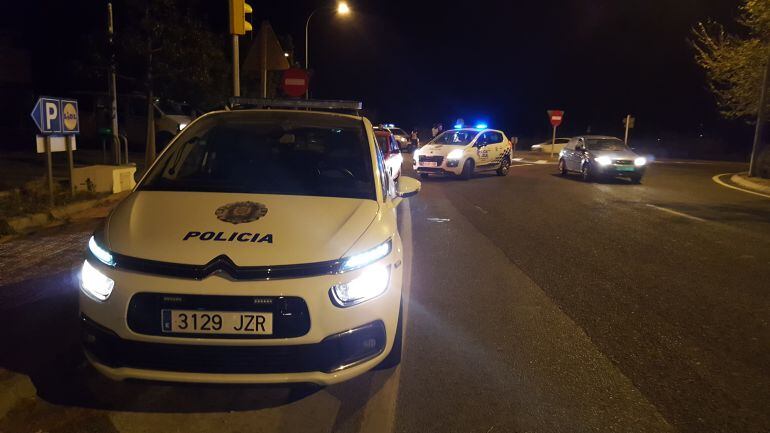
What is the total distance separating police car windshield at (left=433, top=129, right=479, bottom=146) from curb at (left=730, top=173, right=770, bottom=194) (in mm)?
8173

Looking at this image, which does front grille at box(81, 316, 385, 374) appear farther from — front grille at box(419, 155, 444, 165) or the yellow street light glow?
the yellow street light glow

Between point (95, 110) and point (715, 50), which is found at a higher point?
point (715, 50)

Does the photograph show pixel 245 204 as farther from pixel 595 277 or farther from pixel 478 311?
pixel 595 277

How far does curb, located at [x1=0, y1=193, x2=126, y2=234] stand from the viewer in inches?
316

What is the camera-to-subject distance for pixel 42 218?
28.8ft

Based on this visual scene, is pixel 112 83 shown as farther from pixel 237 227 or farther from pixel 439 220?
pixel 237 227

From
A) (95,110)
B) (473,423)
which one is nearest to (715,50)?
(473,423)

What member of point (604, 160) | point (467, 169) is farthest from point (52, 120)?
point (604, 160)

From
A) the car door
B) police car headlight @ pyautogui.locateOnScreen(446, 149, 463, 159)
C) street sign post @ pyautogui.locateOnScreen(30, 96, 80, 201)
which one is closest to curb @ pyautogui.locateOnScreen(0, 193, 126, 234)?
street sign post @ pyautogui.locateOnScreen(30, 96, 80, 201)

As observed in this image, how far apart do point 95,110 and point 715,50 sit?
24.2 m

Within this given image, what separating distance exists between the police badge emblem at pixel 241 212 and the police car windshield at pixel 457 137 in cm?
1539

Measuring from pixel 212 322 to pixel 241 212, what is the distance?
2.67ft

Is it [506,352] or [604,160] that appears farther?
[604,160]

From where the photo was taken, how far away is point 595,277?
6707 mm
